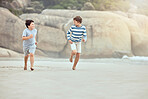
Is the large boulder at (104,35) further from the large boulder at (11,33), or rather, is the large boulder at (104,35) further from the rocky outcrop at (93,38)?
the large boulder at (11,33)

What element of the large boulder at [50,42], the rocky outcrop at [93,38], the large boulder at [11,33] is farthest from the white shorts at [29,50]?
the large boulder at [11,33]

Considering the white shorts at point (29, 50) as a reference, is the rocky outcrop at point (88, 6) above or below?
above

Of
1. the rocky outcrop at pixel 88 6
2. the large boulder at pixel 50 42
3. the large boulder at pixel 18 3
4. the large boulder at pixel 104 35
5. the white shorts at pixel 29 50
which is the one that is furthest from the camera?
the large boulder at pixel 18 3

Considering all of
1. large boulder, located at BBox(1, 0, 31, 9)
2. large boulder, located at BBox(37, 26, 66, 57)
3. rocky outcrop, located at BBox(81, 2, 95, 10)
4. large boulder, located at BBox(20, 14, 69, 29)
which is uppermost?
large boulder, located at BBox(1, 0, 31, 9)

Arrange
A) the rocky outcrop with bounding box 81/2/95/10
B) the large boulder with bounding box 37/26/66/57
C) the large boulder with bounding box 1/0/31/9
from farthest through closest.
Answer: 1. the large boulder with bounding box 1/0/31/9
2. the rocky outcrop with bounding box 81/2/95/10
3. the large boulder with bounding box 37/26/66/57

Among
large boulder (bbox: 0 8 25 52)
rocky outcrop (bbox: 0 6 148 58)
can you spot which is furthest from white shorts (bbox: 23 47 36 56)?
large boulder (bbox: 0 8 25 52)

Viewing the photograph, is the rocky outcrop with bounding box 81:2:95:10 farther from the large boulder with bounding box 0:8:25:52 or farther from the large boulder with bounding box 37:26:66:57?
the large boulder with bounding box 0:8:25:52

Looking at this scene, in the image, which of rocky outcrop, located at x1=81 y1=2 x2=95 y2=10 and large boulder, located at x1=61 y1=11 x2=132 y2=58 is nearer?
large boulder, located at x1=61 y1=11 x2=132 y2=58

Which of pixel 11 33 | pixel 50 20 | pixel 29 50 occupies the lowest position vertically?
pixel 29 50

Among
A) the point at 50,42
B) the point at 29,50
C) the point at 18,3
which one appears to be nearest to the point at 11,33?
the point at 50,42

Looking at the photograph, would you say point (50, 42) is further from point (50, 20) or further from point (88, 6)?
point (88, 6)

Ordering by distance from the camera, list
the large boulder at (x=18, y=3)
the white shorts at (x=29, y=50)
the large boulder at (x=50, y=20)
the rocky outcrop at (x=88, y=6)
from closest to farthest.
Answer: the white shorts at (x=29, y=50) < the large boulder at (x=50, y=20) < the rocky outcrop at (x=88, y=6) < the large boulder at (x=18, y=3)

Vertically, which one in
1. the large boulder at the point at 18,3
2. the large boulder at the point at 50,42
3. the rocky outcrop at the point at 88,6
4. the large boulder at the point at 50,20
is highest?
the large boulder at the point at 18,3

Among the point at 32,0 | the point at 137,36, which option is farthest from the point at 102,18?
the point at 32,0
